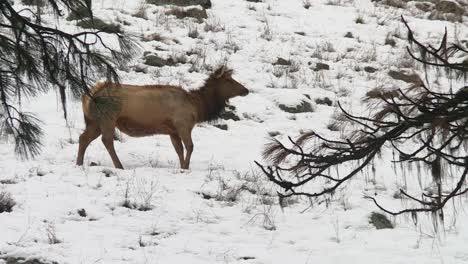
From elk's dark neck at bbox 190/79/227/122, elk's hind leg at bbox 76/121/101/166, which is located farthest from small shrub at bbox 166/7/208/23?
elk's hind leg at bbox 76/121/101/166

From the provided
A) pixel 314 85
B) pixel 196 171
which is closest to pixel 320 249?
pixel 196 171

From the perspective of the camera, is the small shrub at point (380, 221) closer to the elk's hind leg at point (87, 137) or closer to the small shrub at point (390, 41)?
the elk's hind leg at point (87, 137)

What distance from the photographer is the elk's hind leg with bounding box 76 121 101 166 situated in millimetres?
8383

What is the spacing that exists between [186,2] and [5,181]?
10.0m

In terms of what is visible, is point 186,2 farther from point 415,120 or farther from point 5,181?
point 415,120

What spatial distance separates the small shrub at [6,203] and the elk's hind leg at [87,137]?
6.66 feet

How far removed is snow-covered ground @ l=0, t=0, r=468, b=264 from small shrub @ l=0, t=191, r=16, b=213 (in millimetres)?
80

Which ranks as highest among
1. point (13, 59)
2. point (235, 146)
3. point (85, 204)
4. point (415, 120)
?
point (13, 59)

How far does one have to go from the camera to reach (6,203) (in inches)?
243

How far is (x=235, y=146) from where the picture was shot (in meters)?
9.77

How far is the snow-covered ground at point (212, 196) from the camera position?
5652mm

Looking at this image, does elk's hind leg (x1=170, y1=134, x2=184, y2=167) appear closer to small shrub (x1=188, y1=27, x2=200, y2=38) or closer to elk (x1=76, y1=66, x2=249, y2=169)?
elk (x1=76, y1=66, x2=249, y2=169)

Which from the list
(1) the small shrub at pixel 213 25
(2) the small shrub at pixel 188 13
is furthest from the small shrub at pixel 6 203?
(2) the small shrub at pixel 188 13

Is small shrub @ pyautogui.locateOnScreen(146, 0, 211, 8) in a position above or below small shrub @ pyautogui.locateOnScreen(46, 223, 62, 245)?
above
